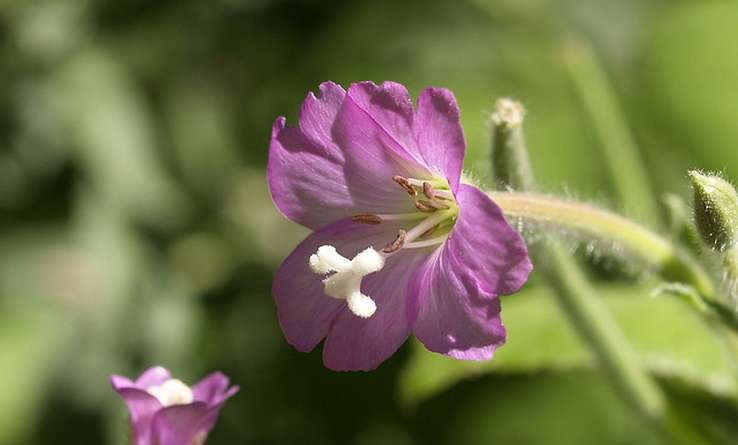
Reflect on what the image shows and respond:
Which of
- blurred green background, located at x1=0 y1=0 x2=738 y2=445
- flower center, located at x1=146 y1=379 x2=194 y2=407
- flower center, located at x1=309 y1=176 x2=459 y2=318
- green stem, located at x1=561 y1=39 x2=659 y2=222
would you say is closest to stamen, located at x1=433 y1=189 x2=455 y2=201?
flower center, located at x1=309 y1=176 x2=459 y2=318

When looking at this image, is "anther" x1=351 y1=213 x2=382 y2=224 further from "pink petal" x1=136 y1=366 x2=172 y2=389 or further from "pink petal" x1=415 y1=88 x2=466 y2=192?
"pink petal" x1=136 y1=366 x2=172 y2=389

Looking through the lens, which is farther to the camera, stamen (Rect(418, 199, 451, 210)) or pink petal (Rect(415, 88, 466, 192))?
stamen (Rect(418, 199, 451, 210))

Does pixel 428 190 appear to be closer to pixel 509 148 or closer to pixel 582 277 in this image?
pixel 509 148

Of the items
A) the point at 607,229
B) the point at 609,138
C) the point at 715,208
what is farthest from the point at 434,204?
the point at 609,138

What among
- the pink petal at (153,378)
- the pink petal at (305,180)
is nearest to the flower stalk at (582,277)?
the pink petal at (305,180)

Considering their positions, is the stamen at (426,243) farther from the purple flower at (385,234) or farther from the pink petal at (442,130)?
the pink petal at (442,130)

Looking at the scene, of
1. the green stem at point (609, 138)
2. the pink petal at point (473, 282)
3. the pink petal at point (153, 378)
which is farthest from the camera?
the green stem at point (609, 138)

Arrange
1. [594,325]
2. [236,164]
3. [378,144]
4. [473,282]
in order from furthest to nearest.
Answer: [236,164], [594,325], [378,144], [473,282]
